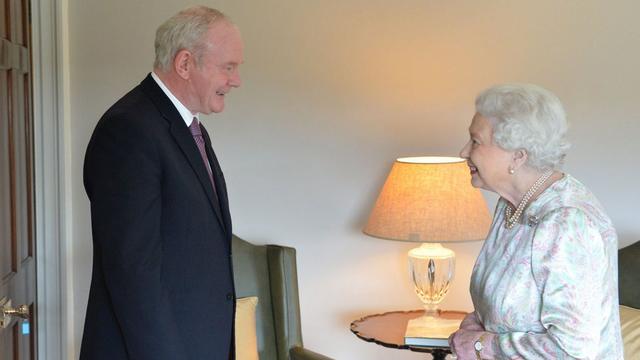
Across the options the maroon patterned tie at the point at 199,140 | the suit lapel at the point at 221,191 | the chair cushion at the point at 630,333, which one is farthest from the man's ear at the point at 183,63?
the chair cushion at the point at 630,333

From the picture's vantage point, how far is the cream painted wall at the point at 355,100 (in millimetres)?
3387

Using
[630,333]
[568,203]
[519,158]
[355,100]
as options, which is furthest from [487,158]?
[355,100]

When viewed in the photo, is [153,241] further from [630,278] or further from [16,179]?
[630,278]

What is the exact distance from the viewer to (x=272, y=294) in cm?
330

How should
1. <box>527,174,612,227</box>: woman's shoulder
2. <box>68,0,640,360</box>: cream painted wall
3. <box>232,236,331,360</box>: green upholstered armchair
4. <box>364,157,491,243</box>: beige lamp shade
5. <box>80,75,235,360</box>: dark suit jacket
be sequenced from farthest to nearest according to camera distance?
<box>68,0,640,360</box>: cream painted wall < <box>232,236,331,360</box>: green upholstered armchair < <box>364,157,491,243</box>: beige lamp shade < <box>527,174,612,227</box>: woman's shoulder < <box>80,75,235,360</box>: dark suit jacket

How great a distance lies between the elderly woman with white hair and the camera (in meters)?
1.89

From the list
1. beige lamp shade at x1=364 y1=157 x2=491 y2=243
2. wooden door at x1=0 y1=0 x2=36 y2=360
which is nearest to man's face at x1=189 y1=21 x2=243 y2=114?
wooden door at x1=0 y1=0 x2=36 y2=360

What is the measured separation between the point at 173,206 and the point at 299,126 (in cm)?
167

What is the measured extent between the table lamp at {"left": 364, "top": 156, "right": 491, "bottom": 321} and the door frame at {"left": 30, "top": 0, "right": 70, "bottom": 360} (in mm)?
1165

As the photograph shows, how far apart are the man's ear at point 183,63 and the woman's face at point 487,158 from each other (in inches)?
28.4

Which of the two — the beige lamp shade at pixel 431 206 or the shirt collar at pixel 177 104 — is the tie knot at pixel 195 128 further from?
the beige lamp shade at pixel 431 206

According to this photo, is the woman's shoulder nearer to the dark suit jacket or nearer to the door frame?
the dark suit jacket

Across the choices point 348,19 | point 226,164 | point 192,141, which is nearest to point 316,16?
point 348,19

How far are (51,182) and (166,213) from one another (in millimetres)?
1412
